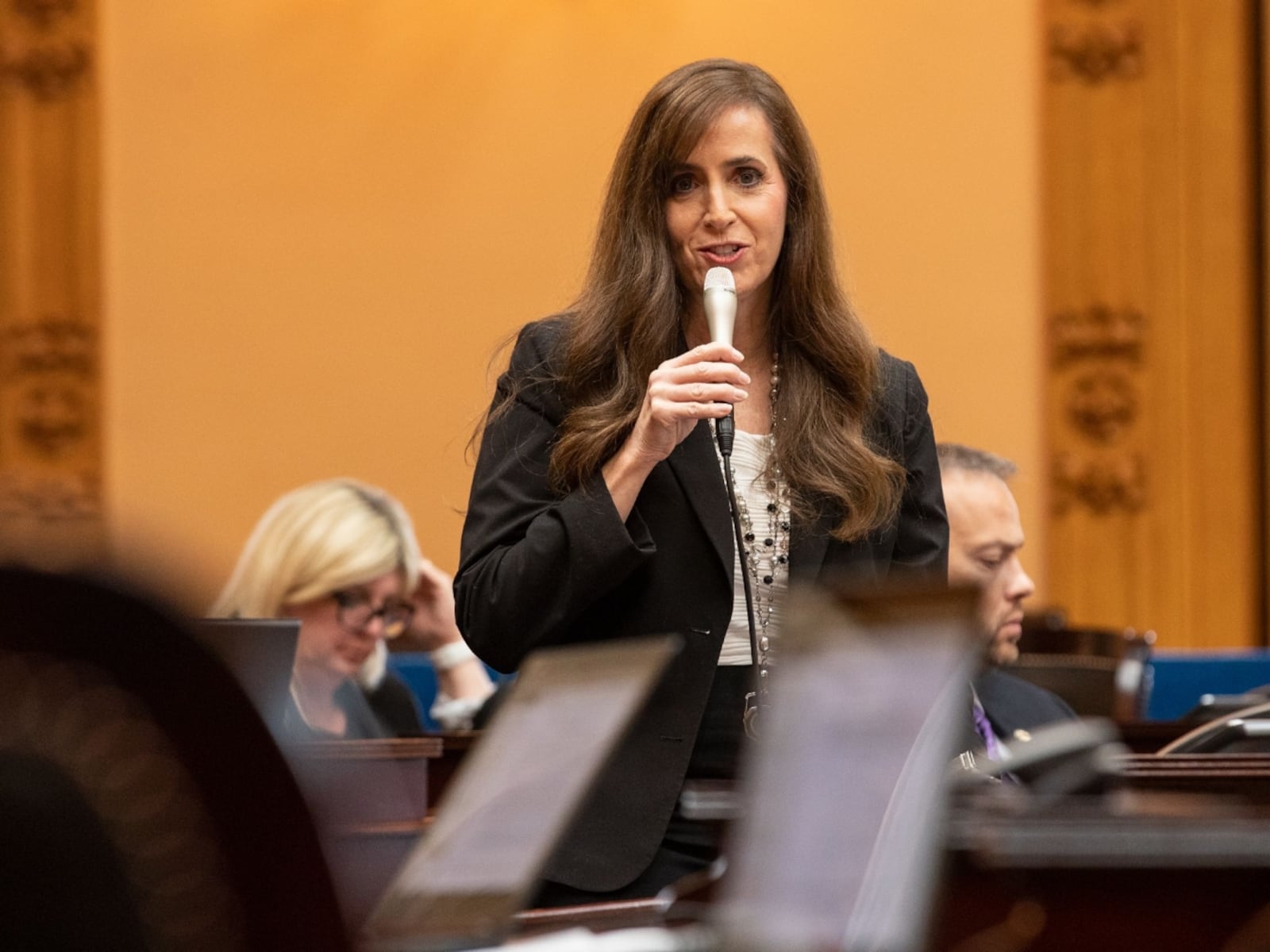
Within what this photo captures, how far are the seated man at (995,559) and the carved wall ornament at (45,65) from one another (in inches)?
168

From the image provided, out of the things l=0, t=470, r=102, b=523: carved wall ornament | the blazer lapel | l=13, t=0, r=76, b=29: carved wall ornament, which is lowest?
l=0, t=470, r=102, b=523: carved wall ornament

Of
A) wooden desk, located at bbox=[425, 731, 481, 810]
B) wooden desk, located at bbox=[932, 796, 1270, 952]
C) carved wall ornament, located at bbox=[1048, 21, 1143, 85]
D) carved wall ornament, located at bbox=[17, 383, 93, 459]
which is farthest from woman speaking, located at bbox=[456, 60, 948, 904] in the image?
carved wall ornament, located at bbox=[17, 383, 93, 459]

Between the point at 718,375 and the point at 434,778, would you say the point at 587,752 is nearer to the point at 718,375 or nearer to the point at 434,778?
the point at 718,375

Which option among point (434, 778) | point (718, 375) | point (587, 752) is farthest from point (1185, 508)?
point (587, 752)

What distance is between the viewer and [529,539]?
6.37 ft

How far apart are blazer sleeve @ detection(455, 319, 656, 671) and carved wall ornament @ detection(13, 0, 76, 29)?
16.7ft

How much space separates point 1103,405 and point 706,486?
4.32 m

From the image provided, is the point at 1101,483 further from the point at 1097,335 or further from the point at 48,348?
the point at 48,348

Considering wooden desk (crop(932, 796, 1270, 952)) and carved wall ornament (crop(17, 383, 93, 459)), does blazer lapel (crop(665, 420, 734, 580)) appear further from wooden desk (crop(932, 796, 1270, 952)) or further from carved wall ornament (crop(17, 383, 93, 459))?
carved wall ornament (crop(17, 383, 93, 459))

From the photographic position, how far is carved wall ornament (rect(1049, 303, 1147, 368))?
611cm

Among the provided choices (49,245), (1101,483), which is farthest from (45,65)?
(1101,483)

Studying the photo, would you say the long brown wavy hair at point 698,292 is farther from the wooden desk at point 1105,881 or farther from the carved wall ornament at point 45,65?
the carved wall ornament at point 45,65

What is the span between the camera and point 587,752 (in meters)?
1.03

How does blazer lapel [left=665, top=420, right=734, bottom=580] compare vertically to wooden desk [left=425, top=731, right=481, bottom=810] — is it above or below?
above
